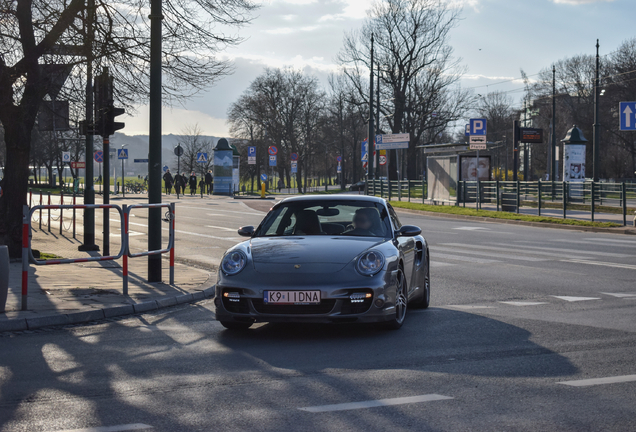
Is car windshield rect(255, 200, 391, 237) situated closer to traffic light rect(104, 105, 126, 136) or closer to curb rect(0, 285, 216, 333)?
curb rect(0, 285, 216, 333)

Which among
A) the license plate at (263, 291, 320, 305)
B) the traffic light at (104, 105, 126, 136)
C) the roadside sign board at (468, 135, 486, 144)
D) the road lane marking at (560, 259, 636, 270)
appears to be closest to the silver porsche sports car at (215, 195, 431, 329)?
the license plate at (263, 291, 320, 305)

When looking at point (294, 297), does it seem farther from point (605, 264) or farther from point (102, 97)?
point (605, 264)

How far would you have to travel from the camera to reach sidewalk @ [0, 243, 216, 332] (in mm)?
7964

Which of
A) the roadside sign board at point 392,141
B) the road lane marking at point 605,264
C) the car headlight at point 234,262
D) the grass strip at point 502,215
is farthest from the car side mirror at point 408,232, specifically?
the roadside sign board at point 392,141

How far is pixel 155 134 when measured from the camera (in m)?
10.7

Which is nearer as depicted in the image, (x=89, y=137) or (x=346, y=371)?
(x=346, y=371)

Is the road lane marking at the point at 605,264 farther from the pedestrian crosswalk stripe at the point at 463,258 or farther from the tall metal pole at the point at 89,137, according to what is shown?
the tall metal pole at the point at 89,137

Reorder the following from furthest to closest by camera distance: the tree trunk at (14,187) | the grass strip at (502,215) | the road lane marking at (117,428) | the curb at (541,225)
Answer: the grass strip at (502,215)
the curb at (541,225)
the tree trunk at (14,187)
the road lane marking at (117,428)

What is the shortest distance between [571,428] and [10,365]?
13.6ft

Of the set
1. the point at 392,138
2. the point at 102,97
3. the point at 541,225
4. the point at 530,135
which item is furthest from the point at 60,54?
the point at 530,135

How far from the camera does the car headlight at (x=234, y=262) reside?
7.02 meters

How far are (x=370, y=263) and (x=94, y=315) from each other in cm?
322

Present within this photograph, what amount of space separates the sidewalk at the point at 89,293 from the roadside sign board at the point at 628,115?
1683cm

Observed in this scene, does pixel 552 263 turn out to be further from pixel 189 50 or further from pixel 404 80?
pixel 404 80
